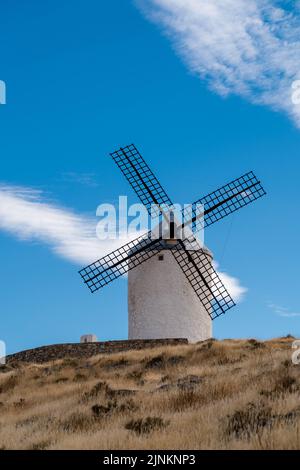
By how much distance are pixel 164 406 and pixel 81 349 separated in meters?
16.4

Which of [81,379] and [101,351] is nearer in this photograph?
[81,379]

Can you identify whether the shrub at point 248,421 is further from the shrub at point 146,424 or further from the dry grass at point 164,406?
the shrub at point 146,424

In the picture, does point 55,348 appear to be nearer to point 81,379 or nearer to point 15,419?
point 81,379

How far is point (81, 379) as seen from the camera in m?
21.2

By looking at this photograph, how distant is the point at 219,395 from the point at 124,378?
718 centimetres

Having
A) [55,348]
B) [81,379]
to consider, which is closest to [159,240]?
[55,348]

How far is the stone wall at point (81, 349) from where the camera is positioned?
27.6 metres

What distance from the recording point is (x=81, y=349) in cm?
2875

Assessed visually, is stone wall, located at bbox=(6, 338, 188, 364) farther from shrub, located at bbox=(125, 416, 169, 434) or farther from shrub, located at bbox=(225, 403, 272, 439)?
Result: shrub, located at bbox=(225, 403, 272, 439)

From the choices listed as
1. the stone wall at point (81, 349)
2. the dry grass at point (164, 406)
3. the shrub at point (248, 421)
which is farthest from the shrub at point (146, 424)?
the stone wall at point (81, 349)

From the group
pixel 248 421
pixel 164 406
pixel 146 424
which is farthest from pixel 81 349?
pixel 248 421

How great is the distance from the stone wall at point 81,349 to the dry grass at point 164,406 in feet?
15.3

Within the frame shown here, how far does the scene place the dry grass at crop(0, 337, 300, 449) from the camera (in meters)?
9.50

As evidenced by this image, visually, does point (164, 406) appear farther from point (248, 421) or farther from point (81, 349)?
point (81, 349)
